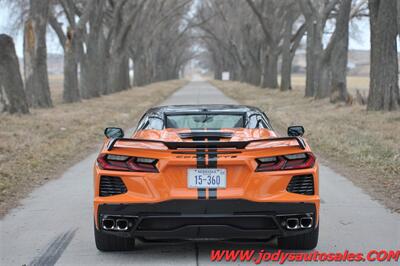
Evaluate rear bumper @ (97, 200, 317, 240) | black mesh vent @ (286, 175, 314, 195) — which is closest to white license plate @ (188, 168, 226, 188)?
rear bumper @ (97, 200, 317, 240)

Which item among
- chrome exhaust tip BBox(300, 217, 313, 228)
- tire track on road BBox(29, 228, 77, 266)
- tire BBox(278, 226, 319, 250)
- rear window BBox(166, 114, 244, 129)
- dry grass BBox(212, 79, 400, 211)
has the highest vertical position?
rear window BBox(166, 114, 244, 129)

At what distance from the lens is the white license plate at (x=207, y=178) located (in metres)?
5.25

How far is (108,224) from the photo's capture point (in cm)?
545

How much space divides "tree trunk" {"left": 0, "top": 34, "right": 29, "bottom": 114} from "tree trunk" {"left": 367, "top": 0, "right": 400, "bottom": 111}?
34.7 feet

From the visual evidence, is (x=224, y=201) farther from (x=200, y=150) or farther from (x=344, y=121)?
(x=344, y=121)

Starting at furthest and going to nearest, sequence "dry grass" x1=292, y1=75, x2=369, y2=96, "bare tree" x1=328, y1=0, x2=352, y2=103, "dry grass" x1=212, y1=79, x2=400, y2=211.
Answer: "dry grass" x1=292, y1=75, x2=369, y2=96
"bare tree" x1=328, y1=0, x2=352, y2=103
"dry grass" x1=212, y1=79, x2=400, y2=211

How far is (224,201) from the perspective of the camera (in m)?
5.22

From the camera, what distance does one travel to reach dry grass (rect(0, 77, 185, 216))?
984 cm

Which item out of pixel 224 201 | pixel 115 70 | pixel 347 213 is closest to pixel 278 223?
pixel 224 201

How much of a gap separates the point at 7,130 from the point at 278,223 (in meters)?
11.5

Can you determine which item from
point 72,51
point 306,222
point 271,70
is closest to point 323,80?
point 72,51

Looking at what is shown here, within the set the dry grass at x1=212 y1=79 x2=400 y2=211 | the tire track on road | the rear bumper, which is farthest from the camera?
the dry grass at x1=212 y1=79 x2=400 y2=211

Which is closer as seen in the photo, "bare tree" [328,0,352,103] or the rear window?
the rear window

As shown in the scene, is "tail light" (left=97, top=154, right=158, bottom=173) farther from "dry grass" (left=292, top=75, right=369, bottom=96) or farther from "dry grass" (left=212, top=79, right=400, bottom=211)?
"dry grass" (left=292, top=75, right=369, bottom=96)
